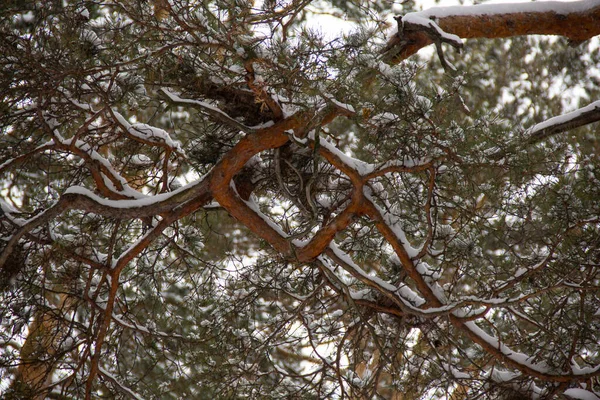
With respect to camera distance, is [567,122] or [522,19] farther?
[522,19]

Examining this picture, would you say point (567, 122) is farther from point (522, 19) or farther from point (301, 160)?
point (301, 160)

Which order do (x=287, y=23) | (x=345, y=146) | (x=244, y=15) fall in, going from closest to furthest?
1. (x=244, y=15)
2. (x=287, y=23)
3. (x=345, y=146)

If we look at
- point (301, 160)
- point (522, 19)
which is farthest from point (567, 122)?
point (301, 160)

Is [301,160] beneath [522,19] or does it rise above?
beneath

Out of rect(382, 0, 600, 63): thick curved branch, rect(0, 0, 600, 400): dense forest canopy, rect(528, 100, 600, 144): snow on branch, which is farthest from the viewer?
rect(382, 0, 600, 63): thick curved branch

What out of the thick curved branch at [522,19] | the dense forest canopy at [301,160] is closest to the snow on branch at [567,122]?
the dense forest canopy at [301,160]

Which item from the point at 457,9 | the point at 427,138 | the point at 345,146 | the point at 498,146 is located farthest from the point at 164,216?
the point at 345,146

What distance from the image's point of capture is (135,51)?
3117 millimetres

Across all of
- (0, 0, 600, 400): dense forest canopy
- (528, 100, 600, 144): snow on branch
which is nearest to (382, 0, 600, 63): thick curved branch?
(0, 0, 600, 400): dense forest canopy

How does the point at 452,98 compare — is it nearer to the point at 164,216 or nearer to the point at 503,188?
the point at 503,188

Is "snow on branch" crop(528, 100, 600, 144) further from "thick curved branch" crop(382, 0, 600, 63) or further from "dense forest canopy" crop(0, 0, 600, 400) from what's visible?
"thick curved branch" crop(382, 0, 600, 63)

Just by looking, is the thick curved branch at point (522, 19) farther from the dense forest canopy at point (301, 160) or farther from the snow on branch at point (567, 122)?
the snow on branch at point (567, 122)

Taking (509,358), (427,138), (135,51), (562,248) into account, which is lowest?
(509,358)

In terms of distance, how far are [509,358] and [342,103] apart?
2.14 metres
